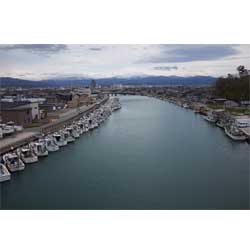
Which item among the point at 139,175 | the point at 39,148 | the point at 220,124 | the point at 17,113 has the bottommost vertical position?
the point at 139,175

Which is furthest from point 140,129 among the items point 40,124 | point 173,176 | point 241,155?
point 173,176

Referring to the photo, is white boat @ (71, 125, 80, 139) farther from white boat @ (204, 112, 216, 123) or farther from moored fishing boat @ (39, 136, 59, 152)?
white boat @ (204, 112, 216, 123)

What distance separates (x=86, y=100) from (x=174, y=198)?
5.01 m

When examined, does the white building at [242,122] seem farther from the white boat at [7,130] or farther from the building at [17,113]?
the white boat at [7,130]

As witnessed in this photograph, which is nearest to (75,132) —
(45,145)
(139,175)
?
(45,145)

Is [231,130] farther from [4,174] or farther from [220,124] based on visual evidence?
[4,174]

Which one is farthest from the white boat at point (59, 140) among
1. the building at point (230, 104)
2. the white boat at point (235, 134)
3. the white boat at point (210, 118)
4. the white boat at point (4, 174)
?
the building at point (230, 104)

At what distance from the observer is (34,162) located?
12.1 feet

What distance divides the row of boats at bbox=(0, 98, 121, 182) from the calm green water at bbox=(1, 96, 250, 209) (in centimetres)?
9

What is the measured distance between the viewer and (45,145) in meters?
4.08

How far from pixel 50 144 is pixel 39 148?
0.28 metres

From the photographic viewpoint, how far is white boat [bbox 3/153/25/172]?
336cm

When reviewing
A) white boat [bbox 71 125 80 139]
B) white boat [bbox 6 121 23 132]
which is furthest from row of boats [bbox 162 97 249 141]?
white boat [bbox 6 121 23 132]

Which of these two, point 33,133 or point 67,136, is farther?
point 67,136
